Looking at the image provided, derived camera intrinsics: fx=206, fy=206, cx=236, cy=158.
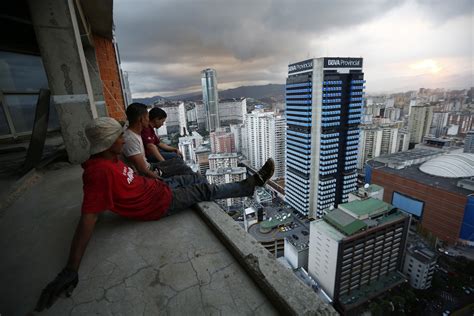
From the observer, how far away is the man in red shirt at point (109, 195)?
131cm

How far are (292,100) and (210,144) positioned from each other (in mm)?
17733

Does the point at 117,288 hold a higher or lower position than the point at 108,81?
lower

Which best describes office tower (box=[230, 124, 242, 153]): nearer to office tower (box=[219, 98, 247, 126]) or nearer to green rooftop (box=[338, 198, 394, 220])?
office tower (box=[219, 98, 247, 126])

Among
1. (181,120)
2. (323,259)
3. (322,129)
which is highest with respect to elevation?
(181,120)

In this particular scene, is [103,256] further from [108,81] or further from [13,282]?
[108,81]

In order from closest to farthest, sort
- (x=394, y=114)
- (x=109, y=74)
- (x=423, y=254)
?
(x=109, y=74)
(x=423, y=254)
(x=394, y=114)

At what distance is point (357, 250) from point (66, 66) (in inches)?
509

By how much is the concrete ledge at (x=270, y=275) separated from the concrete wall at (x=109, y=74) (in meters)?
6.49

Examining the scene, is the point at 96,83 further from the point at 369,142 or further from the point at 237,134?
the point at 369,142

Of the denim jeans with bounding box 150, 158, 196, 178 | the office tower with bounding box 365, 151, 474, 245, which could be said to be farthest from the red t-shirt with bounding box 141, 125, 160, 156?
the office tower with bounding box 365, 151, 474, 245

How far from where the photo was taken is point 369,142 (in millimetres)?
31578

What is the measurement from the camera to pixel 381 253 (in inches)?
457

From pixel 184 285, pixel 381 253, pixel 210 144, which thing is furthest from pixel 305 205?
pixel 184 285

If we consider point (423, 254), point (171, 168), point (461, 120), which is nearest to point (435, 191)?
point (423, 254)
